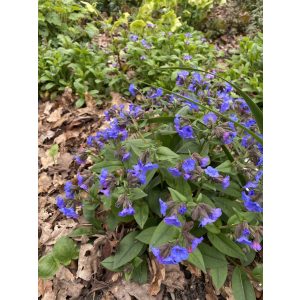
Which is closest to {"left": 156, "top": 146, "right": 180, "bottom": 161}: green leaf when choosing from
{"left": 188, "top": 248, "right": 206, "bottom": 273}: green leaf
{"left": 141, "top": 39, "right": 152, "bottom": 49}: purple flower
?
{"left": 188, "top": 248, "right": 206, "bottom": 273}: green leaf

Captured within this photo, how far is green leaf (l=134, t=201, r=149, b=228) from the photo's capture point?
155cm

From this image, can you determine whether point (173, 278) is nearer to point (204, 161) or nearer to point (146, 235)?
point (146, 235)

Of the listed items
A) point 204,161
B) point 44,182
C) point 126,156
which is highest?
point 204,161

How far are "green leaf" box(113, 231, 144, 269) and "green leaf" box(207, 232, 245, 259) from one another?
0.31 m

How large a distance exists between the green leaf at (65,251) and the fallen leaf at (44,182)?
67 centimetres

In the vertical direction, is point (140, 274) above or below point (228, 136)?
below

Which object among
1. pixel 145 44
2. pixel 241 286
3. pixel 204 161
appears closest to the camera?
pixel 204 161

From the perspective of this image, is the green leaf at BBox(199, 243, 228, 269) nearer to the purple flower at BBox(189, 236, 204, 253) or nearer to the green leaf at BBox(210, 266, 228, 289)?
the green leaf at BBox(210, 266, 228, 289)

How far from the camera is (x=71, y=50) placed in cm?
325

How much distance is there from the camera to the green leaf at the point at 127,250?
5.27 ft

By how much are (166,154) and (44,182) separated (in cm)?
122

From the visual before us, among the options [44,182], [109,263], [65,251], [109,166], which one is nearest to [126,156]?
[109,166]

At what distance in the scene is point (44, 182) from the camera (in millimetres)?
2490

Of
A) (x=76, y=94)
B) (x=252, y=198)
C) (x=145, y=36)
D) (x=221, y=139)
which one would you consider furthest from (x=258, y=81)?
(x=252, y=198)
